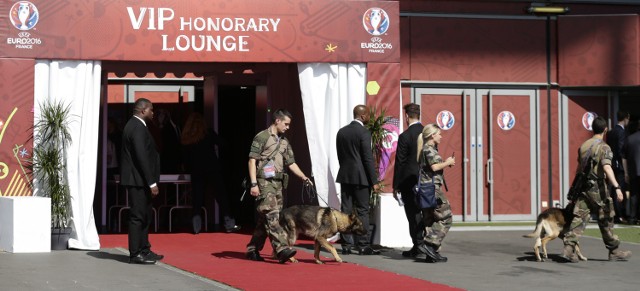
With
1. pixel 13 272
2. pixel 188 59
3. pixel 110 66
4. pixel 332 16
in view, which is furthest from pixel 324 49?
pixel 13 272

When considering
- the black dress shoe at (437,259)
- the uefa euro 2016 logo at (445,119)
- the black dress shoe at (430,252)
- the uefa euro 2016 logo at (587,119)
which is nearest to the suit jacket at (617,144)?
the uefa euro 2016 logo at (587,119)

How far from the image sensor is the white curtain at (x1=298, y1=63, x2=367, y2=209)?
665 inches

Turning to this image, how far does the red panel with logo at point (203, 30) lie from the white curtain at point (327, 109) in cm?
23

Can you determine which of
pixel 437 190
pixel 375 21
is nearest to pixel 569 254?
pixel 437 190

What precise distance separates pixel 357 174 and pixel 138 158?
114 inches

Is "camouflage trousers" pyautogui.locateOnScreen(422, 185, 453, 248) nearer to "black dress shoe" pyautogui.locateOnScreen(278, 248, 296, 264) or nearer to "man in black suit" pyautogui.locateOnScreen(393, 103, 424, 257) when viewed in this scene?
"man in black suit" pyautogui.locateOnScreen(393, 103, 424, 257)

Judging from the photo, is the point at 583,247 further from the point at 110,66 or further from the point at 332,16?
the point at 110,66

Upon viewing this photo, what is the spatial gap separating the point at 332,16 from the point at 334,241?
3167 millimetres

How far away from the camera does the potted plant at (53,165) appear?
50.8 ft

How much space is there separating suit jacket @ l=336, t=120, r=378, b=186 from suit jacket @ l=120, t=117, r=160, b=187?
2582 mm

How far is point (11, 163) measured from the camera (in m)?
15.5

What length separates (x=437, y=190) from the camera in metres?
13.8

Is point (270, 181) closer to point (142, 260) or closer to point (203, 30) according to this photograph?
→ point (142, 260)

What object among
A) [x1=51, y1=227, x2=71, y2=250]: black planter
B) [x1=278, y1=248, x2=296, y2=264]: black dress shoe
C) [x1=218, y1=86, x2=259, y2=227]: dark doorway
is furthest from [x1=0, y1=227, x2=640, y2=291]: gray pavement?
[x1=218, y1=86, x2=259, y2=227]: dark doorway
